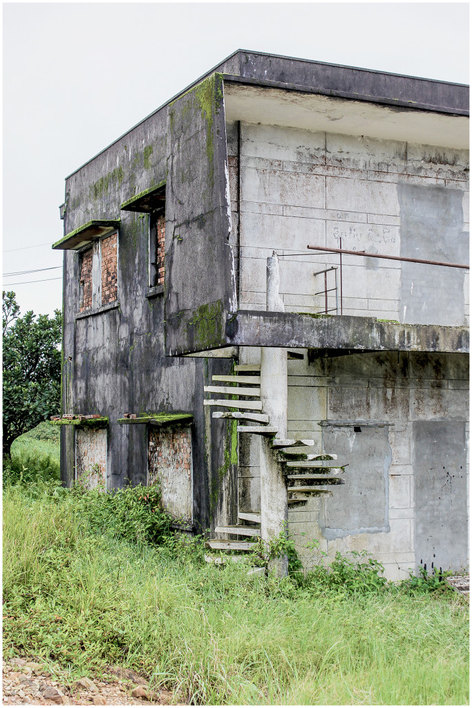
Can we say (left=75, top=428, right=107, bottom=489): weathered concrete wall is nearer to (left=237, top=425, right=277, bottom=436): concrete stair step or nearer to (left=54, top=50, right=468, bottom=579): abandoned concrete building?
(left=54, top=50, right=468, bottom=579): abandoned concrete building

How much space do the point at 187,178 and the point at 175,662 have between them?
5204mm

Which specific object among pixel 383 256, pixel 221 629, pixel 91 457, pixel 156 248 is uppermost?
pixel 156 248

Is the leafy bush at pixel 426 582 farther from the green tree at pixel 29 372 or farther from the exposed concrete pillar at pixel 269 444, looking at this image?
the green tree at pixel 29 372

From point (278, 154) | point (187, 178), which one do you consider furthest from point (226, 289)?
point (278, 154)

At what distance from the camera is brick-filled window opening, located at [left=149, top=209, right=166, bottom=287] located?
37.5ft

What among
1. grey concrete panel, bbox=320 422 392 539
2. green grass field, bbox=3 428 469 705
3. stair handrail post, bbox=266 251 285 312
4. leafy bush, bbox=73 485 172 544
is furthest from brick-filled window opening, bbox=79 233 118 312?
green grass field, bbox=3 428 469 705

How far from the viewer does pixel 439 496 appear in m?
10.0

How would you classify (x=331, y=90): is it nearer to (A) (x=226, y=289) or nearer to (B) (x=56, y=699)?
(A) (x=226, y=289)

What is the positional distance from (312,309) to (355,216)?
1409 mm

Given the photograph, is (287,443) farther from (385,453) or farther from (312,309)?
(385,453)

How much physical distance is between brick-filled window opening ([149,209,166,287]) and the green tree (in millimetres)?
6770

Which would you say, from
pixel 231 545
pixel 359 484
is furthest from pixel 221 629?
pixel 359 484

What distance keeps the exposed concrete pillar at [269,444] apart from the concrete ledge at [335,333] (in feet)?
1.53

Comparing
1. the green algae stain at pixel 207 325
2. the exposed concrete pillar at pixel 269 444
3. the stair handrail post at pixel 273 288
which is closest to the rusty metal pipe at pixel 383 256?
the stair handrail post at pixel 273 288
